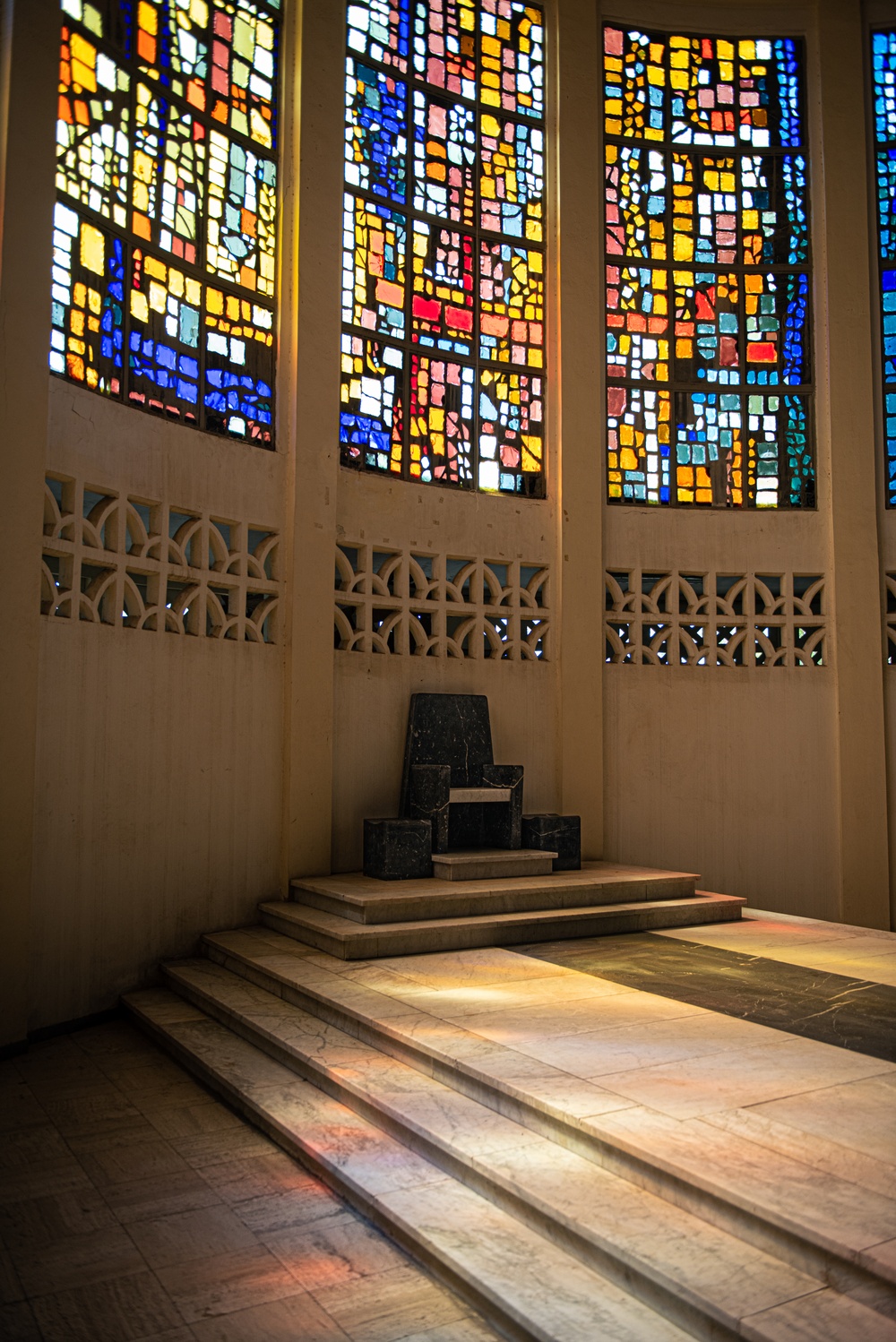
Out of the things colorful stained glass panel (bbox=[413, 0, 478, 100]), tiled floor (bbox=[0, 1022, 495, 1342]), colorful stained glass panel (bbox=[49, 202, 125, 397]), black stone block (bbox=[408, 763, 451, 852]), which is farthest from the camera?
colorful stained glass panel (bbox=[413, 0, 478, 100])

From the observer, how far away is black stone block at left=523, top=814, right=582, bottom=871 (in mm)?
8422

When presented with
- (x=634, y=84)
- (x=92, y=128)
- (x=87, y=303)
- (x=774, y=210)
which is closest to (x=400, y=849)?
(x=87, y=303)

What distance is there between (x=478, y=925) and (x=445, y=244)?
6255 millimetres

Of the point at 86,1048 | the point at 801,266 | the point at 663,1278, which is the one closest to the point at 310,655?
the point at 86,1048

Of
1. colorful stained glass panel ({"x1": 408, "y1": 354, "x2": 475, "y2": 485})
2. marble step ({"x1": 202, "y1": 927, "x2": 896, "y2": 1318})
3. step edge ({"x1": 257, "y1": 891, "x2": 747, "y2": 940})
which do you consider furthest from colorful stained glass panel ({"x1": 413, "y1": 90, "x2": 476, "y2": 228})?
marble step ({"x1": 202, "y1": 927, "x2": 896, "y2": 1318})

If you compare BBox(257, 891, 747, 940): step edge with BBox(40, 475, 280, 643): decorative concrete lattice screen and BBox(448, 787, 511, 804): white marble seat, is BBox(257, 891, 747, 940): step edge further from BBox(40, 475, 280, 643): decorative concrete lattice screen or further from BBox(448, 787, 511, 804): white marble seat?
BBox(40, 475, 280, 643): decorative concrete lattice screen

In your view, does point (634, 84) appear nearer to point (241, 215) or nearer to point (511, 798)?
point (241, 215)

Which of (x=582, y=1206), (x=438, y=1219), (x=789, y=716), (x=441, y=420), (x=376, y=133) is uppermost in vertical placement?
(x=376, y=133)

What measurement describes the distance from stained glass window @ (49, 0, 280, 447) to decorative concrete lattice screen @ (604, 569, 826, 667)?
3.85m

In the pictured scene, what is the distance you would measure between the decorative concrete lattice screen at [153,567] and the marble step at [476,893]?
2.01 metres

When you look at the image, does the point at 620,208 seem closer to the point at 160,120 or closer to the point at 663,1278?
the point at 160,120

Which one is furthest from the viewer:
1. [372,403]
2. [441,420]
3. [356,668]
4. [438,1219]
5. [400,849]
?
[441,420]

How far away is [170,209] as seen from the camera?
728 cm

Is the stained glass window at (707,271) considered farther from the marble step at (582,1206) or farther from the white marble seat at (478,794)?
the marble step at (582,1206)
